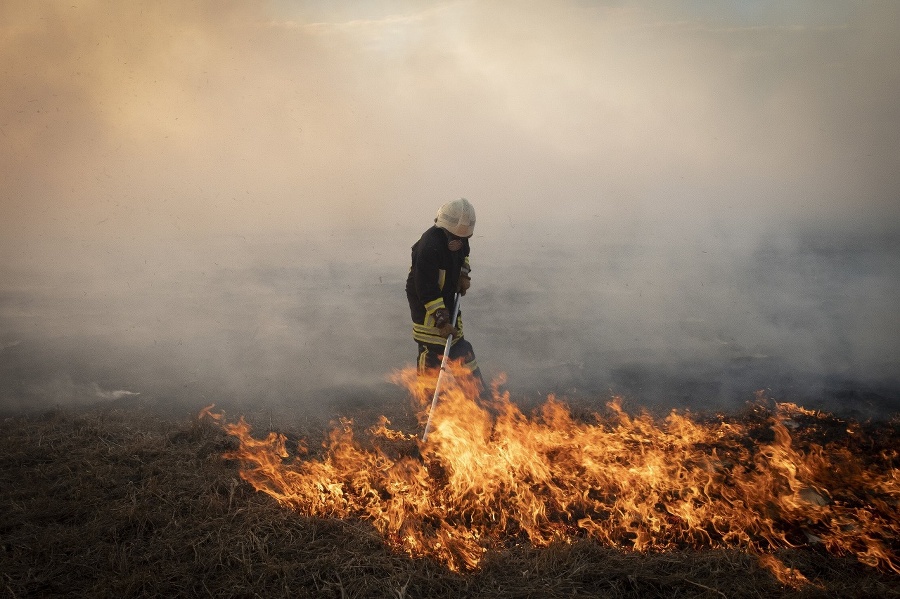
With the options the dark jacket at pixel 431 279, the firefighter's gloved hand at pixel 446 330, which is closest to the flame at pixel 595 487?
the firefighter's gloved hand at pixel 446 330

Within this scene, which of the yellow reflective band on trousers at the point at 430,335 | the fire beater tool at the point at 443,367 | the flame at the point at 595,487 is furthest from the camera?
the yellow reflective band on trousers at the point at 430,335

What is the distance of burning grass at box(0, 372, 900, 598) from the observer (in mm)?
2650

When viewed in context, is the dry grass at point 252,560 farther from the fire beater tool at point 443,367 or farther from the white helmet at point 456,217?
the white helmet at point 456,217

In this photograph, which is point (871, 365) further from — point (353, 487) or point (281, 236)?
point (281, 236)

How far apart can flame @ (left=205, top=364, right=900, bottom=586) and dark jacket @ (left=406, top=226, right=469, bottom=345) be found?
0.90 meters

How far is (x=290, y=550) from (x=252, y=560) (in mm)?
195

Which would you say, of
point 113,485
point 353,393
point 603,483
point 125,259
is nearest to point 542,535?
point 603,483

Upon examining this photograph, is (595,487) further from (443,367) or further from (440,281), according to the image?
(440,281)

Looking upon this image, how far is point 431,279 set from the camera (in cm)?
466

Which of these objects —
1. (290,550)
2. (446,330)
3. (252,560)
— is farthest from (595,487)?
(252,560)

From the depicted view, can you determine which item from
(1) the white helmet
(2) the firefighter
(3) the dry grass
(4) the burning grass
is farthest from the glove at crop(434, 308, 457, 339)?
(3) the dry grass

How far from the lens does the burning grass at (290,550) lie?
2650 millimetres

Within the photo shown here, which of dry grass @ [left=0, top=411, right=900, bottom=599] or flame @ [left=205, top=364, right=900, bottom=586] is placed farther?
flame @ [left=205, top=364, right=900, bottom=586]

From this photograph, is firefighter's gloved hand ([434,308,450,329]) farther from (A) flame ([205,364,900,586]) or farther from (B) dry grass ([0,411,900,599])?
(B) dry grass ([0,411,900,599])
